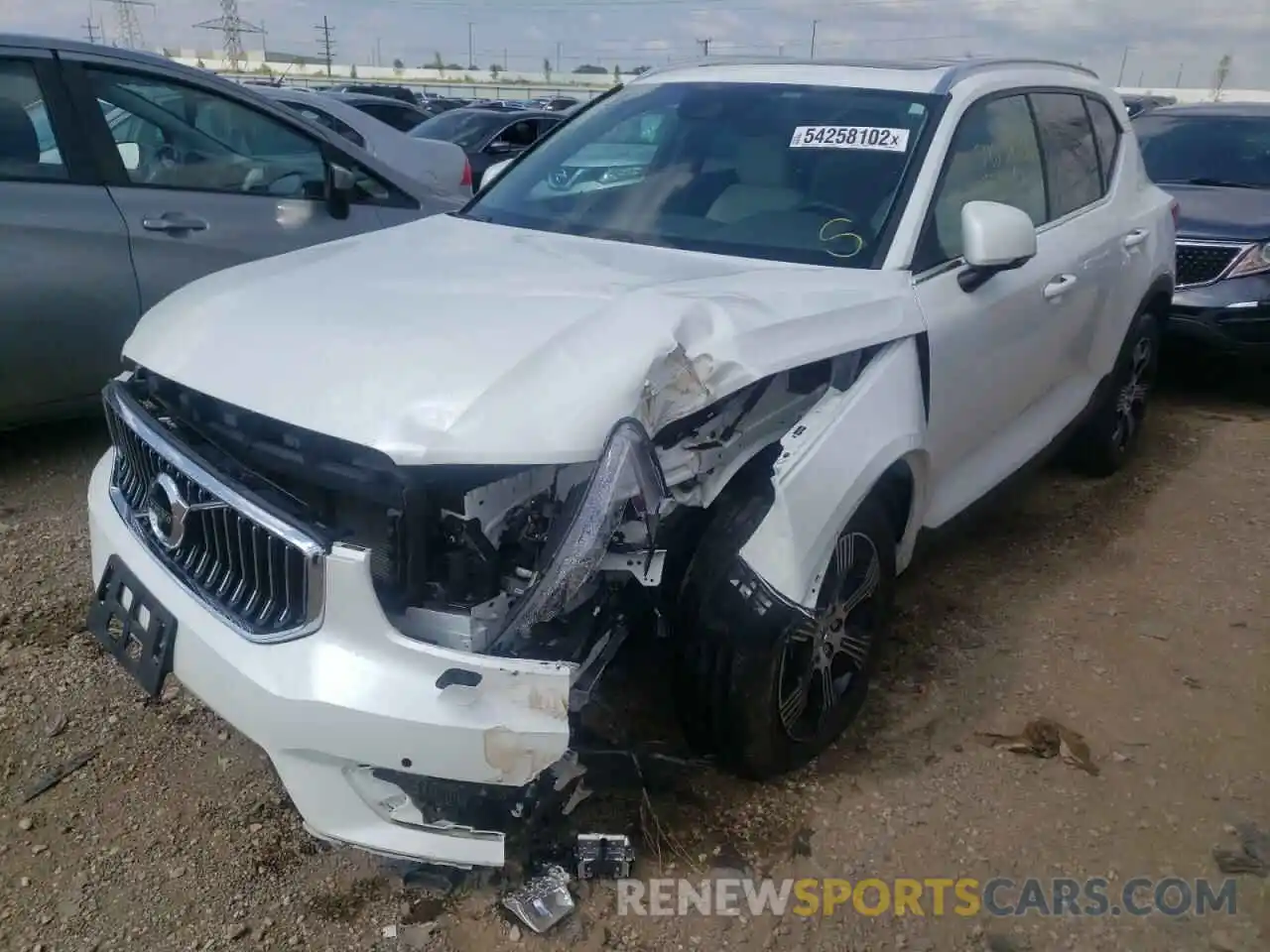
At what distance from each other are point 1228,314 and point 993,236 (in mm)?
3805

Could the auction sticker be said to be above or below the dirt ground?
above

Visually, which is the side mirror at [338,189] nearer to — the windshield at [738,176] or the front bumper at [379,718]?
the windshield at [738,176]

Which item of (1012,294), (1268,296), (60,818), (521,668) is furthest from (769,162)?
(1268,296)

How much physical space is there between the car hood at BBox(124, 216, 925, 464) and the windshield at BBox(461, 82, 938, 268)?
8.1 inches

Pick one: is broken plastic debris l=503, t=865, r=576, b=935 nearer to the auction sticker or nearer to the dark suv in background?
the auction sticker

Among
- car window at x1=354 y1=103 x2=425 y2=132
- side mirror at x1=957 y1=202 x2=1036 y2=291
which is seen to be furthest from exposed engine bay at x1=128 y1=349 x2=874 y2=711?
car window at x1=354 y1=103 x2=425 y2=132

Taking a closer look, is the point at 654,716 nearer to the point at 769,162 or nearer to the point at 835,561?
the point at 835,561

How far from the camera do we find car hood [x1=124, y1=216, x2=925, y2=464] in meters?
2.07

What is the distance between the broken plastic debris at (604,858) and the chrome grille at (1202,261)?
205 inches

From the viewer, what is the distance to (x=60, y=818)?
2.61 m

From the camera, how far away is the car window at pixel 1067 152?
4.02 metres

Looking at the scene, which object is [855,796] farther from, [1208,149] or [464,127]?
[464,127]

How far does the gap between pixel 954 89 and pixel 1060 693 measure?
187 centimetres

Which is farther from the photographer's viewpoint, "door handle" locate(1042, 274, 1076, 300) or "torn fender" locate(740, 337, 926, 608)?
"door handle" locate(1042, 274, 1076, 300)
